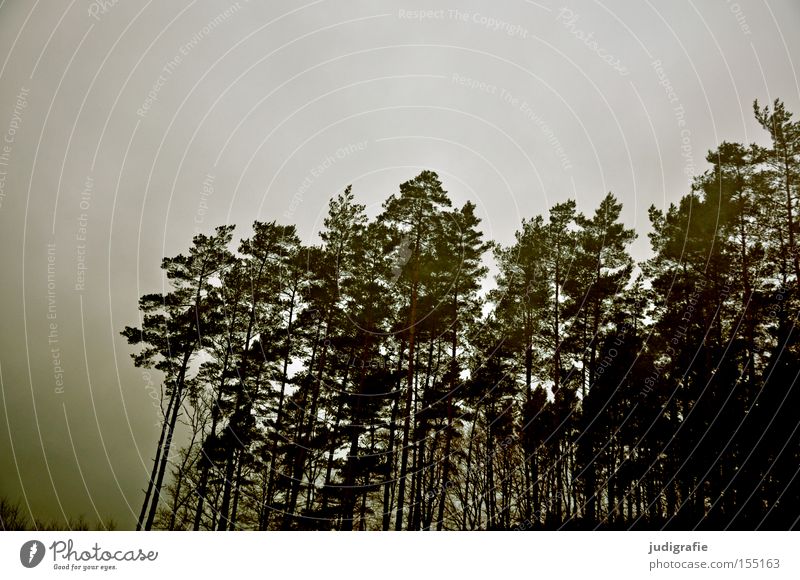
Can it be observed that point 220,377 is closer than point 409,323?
No

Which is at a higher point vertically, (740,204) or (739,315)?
(740,204)

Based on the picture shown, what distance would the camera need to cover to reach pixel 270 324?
2183 cm

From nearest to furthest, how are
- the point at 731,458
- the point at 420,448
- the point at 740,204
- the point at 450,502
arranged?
the point at 731,458, the point at 740,204, the point at 420,448, the point at 450,502

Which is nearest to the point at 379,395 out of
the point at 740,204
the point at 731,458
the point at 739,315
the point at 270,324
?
the point at 270,324

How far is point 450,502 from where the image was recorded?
31.4 metres

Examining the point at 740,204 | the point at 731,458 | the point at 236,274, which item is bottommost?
the point at 731,458

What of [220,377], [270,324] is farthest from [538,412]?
[220,377]

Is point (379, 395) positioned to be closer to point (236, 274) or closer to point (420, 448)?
point (420, 448)
